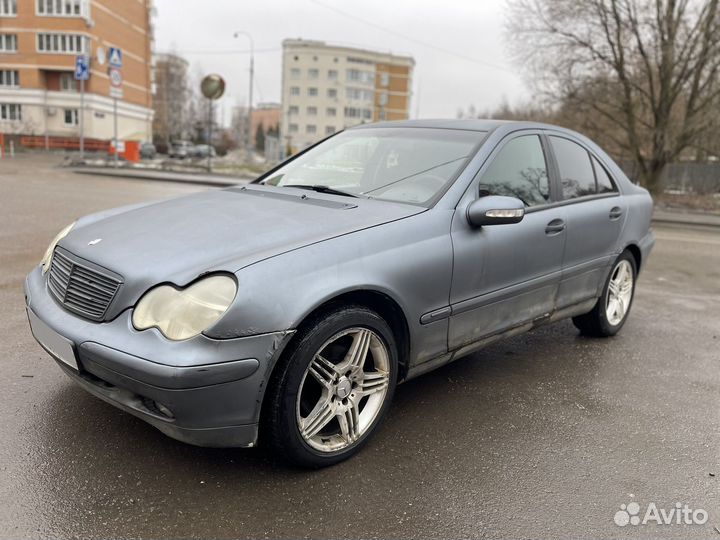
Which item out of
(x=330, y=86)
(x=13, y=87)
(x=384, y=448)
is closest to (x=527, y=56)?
(x=384, y=448)

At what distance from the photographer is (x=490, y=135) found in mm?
3645

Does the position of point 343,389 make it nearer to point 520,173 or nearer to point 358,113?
point 520,173

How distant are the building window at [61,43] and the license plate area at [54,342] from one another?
188ft

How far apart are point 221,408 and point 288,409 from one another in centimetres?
29

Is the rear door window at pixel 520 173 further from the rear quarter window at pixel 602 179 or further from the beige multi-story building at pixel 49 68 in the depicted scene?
the beige multi-story building at pixel 49 68

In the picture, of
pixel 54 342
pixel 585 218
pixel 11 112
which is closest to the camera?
pixel 54 342

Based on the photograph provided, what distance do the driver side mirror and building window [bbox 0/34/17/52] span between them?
61.1 meters

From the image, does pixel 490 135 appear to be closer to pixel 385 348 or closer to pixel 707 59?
pixel 385 348

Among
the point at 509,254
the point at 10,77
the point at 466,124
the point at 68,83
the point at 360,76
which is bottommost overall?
the point at 509,254

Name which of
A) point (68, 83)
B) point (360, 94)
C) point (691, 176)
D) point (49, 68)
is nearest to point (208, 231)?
point (691, 176)

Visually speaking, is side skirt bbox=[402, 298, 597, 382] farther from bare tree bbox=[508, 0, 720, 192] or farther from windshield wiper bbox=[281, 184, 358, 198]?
bare tree bbox=[508, 0, 720, 192]

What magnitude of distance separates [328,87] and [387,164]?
99.7 meters

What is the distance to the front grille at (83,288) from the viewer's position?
254 centimetres

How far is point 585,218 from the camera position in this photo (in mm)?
4145
